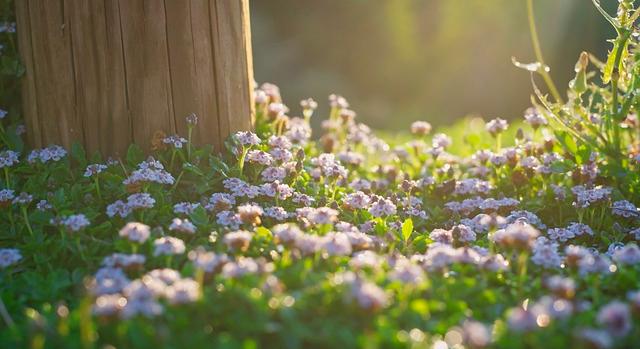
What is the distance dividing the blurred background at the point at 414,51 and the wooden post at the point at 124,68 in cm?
668

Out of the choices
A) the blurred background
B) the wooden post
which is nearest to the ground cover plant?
the wooden post

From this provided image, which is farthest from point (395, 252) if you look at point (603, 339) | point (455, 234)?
point (603, 339)

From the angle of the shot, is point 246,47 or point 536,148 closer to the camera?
point 246,47

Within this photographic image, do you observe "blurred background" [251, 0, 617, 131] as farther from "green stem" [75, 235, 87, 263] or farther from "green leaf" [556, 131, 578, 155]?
"green stem" [75, 235, 87, 263]

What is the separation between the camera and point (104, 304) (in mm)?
2123

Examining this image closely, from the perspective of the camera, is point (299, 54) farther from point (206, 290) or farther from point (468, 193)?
point (206, 290)

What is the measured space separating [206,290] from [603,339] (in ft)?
3.56

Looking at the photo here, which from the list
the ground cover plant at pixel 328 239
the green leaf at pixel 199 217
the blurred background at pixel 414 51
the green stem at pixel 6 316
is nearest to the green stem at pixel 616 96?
the ground cover plant at pixel 328 239

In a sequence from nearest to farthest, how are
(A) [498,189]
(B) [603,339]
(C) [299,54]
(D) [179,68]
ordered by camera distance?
(B) [603,339] → (D) [179,68] → (A) [498,189] → (C) [299,54]

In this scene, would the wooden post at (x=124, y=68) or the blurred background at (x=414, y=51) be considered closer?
the wooden post at (x=124, y=68)

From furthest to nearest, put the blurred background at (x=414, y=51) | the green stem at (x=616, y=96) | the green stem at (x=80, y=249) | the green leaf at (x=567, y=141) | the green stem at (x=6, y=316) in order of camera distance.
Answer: the blurred background at (x=414, y=51) → the green leaf at (x=567, y=141) → the green stem at (x=616, y=96) → the green stem at (x=80, y=249) → the green stem at (x=6, y=316)

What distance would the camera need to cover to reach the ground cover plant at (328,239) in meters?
2.15

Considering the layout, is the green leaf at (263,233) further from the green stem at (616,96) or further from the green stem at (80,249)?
the green stem at (616,96)

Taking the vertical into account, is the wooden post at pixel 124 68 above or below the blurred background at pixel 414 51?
above
